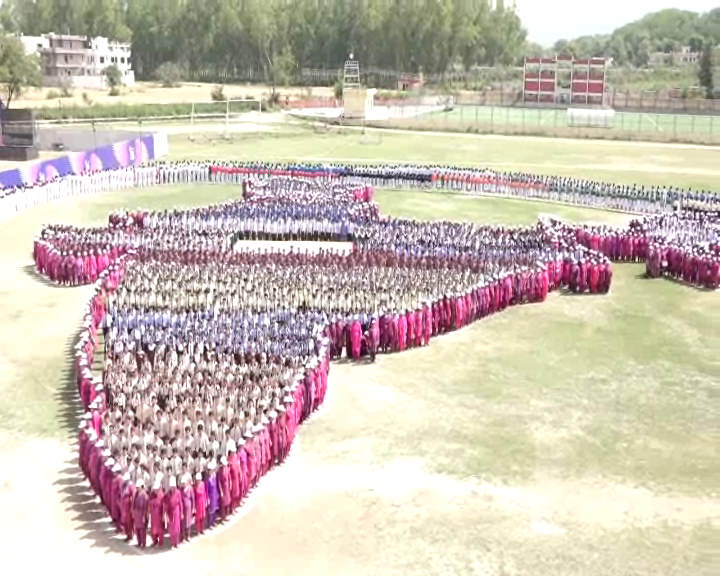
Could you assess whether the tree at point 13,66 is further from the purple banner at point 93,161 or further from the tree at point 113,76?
the purple banner at point 93,161

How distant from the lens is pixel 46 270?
66.7 ft

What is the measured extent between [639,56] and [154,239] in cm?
16088

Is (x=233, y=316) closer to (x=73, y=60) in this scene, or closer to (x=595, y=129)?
(x=595, y=129)

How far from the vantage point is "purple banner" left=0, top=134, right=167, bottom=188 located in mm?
29281

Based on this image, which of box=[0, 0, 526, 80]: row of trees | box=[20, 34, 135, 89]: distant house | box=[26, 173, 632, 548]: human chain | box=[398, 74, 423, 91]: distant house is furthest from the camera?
box=[0, 0, 526, 80]: row of trees

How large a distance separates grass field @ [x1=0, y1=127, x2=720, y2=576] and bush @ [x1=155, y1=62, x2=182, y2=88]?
2851 inches

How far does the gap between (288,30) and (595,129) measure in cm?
4938

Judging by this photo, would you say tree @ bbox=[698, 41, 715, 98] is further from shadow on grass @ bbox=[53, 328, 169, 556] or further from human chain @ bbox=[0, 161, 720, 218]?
shadow on grass @ bbox=[53, 328, 169, 556]

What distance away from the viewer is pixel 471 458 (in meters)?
12.1


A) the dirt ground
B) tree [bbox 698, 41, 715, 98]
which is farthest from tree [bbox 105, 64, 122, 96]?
tree [bbox 698, 41, 715, 98]

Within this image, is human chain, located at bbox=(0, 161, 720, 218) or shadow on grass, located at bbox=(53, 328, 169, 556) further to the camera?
human chain, located at bbox=(0, 161, 720, 218)

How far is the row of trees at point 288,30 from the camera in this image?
284 feet

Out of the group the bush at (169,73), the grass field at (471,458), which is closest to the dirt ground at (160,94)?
the bush at (169,73)

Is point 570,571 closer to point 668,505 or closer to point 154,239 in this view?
point 668,505
